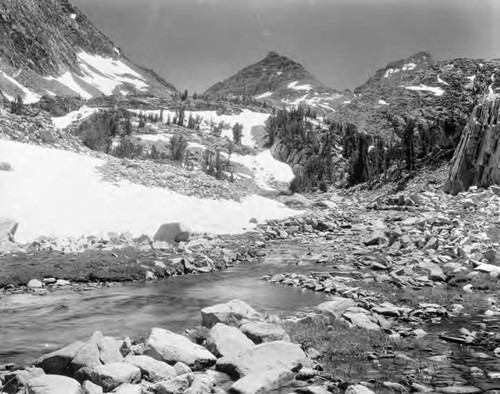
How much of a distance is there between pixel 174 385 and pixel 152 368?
0.92 metres

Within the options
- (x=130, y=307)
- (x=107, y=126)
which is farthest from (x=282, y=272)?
(x=107, y=126)

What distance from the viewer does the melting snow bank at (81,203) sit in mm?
25906

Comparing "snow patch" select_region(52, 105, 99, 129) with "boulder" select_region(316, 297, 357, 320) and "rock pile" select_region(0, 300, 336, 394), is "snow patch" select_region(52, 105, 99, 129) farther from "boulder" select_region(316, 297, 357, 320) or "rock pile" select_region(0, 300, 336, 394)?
"rock pile" select_region(0, 300, 336, 394)

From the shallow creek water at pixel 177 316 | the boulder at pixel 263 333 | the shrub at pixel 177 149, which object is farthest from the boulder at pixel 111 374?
the shrub at pixel 177 149

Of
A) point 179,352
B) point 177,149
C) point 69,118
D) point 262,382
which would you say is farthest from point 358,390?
point 69,118

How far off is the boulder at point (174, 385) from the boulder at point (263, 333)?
8.46ft

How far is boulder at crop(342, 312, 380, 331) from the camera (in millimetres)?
12370

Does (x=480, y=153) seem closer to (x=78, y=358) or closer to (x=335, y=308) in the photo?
(x=335, y=308)

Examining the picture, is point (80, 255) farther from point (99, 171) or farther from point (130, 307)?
point (99, 171)

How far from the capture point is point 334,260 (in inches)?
975

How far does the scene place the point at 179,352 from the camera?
977 cm

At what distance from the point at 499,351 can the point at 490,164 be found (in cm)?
3590

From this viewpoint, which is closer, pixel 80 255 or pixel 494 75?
pixel 80 255

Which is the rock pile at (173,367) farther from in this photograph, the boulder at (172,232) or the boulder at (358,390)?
the boulder at (172,232)
